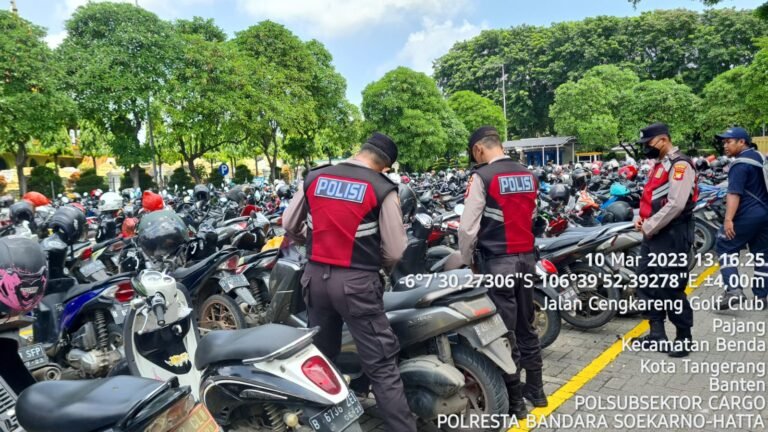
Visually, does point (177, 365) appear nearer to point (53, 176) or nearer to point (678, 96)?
point (53, 176)

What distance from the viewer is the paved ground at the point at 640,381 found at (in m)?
3.49

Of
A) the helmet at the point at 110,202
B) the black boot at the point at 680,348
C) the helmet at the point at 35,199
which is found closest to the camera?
the black boot at the point at 680,348

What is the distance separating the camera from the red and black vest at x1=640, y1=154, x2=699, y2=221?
447 centimetres

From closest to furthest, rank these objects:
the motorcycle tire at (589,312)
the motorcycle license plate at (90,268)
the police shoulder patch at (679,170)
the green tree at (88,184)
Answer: the police shoulder patch at (679,170), the motorcycle license plate at (90,268), the motorcycle tire at (589,312), the green tree at (88,184)

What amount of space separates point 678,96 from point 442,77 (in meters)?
26.5

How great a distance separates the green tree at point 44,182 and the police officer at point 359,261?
1075 inches

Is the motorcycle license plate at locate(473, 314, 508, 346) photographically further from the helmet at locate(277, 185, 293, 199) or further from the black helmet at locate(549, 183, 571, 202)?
the helmet at locate(277, 185, 293, 199)

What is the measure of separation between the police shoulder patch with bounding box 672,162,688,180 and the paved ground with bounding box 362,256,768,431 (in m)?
1.44

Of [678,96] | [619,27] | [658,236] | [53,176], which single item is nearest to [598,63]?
[619,27]

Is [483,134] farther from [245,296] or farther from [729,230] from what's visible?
[729,230]

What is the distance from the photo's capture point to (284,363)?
7.86ft

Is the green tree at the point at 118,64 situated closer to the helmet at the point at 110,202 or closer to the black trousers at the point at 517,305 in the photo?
the helmet at the point at 110,202

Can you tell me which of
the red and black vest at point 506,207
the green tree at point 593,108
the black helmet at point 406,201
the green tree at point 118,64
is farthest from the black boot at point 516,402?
the green tree at point 593,108

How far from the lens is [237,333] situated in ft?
8.61
